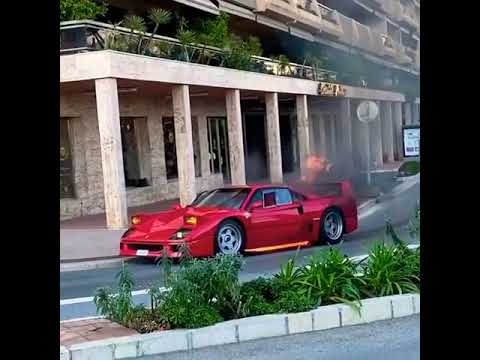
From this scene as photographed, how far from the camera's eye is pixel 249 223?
2.76m

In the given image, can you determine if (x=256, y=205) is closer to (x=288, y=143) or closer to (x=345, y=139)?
(x=288, y=143)

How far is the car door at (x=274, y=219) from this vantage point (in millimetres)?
2676

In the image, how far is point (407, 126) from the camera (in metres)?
1.38

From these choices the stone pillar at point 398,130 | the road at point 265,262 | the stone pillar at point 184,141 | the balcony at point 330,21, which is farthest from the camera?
the stone pillar at point 184,141

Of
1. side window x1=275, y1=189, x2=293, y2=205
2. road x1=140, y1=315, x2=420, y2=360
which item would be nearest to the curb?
road x1=140, y1=315, x2=420, y2=360

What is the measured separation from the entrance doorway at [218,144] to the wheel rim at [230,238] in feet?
2.45

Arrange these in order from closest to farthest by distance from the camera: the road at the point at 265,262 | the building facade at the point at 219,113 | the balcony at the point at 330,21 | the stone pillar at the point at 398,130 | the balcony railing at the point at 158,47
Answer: the stone pillar at the point at 398,130, the building facade at the point at 219,113, the balcony at the point at 330,21, the road at the point at 265,262, the balcony railing at the point at 158,47

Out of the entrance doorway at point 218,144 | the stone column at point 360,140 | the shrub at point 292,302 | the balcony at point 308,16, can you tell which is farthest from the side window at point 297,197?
the entrance doorway at point 218,144

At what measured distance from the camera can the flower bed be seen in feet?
6.79

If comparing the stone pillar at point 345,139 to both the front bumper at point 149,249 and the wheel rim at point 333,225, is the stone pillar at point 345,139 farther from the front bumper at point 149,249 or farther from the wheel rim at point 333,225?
the front bumper at point 149,249

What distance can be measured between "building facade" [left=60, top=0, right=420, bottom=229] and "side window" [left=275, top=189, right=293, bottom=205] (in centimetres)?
13

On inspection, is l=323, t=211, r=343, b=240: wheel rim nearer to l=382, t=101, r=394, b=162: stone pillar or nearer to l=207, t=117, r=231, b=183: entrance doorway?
l=382, t=101, r=394, b=162: stone pillar
